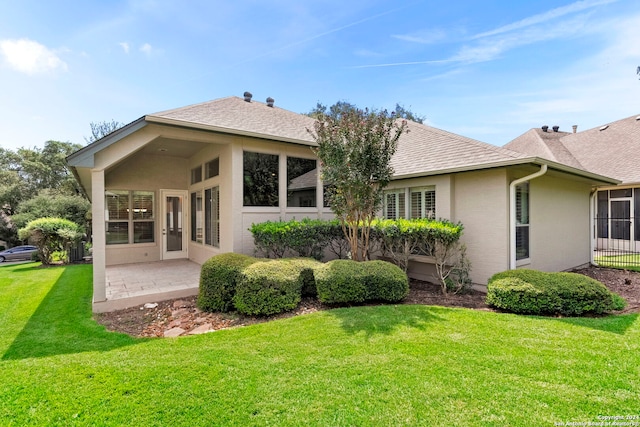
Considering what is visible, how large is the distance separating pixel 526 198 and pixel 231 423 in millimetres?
7986

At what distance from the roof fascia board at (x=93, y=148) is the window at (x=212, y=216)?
2.85 meters

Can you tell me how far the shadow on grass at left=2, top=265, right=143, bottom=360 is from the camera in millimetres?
4109

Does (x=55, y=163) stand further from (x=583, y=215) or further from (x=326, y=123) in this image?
(x=583, y=215)

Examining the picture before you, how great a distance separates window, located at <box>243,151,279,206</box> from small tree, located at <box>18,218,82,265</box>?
9.54 meters

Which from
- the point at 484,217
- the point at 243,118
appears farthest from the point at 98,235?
the point at 484,217

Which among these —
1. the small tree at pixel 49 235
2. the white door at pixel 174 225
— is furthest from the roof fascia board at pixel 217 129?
the small tree at pixel 49 235

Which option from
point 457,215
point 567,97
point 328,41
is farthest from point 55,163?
point 567,97

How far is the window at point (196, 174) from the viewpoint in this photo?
33.2ft

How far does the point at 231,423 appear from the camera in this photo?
2555 millimetres

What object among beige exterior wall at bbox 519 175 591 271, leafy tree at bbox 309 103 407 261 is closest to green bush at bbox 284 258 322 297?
leafy tree at bbox 309 103 407 261

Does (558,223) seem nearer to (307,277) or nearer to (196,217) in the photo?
(307,277)

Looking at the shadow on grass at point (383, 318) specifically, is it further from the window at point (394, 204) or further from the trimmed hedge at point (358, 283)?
the window at point (394, 204)

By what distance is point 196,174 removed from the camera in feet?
34.3

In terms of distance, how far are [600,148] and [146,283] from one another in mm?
22367
